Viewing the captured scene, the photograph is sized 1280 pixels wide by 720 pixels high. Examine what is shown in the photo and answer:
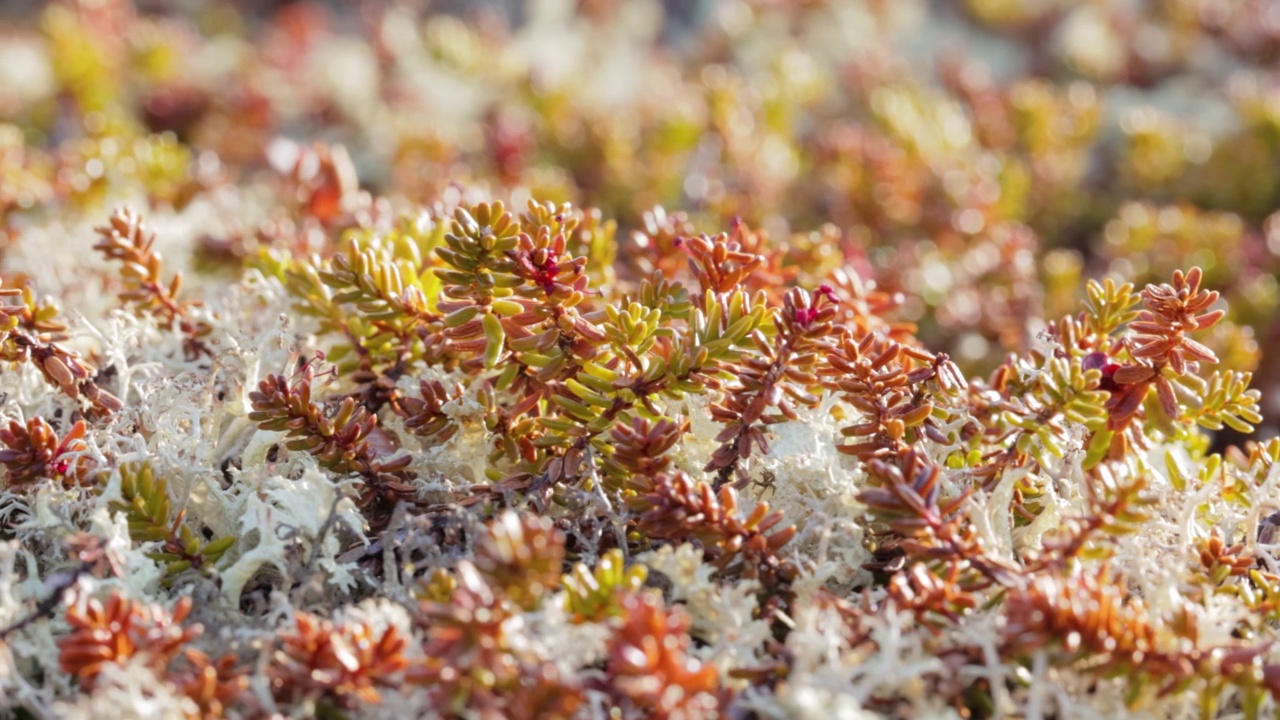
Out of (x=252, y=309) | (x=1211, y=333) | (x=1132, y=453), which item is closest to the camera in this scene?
(x=1132, y=453)

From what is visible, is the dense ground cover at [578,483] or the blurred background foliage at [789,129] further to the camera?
the blurred background foliage at [789,129]

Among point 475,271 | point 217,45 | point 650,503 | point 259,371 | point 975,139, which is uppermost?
point 975,139

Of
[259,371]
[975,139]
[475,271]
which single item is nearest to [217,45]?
[975,139]

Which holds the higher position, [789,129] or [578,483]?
[789,129]

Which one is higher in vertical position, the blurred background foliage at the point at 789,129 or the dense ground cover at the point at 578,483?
the blurred background foliage at the point at 789,129

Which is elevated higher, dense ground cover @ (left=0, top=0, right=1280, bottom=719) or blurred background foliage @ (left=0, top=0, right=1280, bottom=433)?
blurred background foliage @ (left=0, top=0, right=1280, bottom=433)

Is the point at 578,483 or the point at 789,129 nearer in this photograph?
the point at 578,483

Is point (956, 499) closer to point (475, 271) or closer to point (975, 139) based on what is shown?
point (475, 271)

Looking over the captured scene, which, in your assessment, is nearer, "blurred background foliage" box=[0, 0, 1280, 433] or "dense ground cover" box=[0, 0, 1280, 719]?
"dense ground cover" box=[0, 0, 1280, 719]
